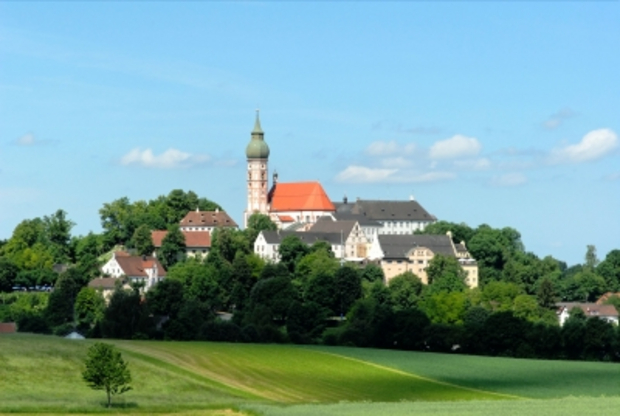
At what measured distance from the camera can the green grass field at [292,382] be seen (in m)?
53.8

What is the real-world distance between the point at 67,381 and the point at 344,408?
16.4 m

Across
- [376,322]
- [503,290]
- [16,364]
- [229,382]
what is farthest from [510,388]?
[503,290]

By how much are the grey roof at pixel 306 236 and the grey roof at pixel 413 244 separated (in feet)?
24.5

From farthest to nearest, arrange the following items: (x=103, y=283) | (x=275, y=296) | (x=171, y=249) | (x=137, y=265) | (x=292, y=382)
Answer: (x=171, y=249)
(x=137, y=265)
(x=103, y=283)
(x=275, y=296)
(x=292, y=382)

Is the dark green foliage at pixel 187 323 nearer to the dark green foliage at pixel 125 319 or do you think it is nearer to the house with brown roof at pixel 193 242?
the dark green foliage at pixel 125 319

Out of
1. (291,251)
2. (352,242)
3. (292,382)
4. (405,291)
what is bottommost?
(292,382)

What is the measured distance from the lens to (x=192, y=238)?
7357 inches

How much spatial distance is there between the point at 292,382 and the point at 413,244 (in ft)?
379

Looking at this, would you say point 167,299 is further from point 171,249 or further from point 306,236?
point 306,236

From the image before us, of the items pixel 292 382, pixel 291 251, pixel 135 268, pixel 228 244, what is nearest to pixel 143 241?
pixel 135 268

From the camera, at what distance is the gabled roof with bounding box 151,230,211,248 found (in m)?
184

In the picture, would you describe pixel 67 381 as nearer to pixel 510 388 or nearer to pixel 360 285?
pixel 510 388

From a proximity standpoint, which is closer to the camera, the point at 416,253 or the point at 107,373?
the point at 107,373

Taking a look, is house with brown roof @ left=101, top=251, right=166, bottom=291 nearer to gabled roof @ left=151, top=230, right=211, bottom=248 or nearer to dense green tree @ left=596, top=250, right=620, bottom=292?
gabled roof @ left=151, top=230, right=211, bottom=248
